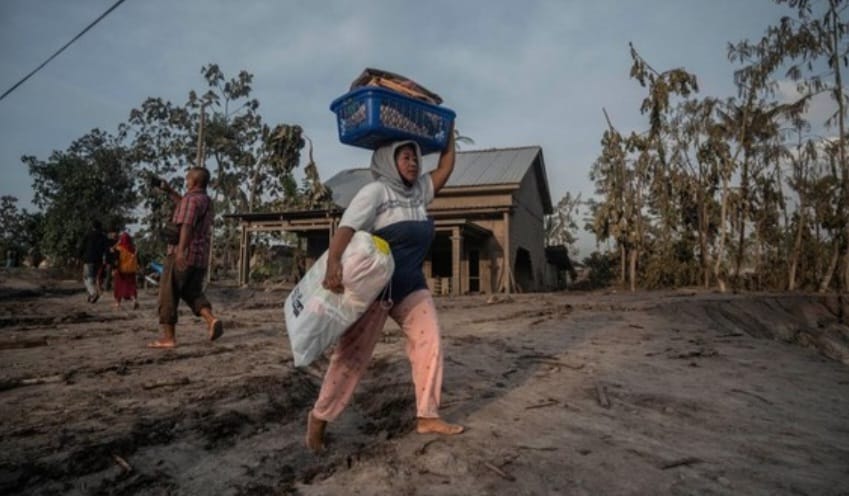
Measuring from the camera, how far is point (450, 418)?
2834mm

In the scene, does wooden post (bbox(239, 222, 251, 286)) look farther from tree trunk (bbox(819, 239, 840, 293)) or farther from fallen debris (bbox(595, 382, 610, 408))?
tree trunk (bbox(819, 239, 840, 293))

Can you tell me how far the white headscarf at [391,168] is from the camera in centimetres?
258

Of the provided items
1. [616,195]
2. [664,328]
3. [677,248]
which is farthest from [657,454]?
[677,248]

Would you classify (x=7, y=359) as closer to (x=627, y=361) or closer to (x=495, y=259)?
(x=627, y=361)

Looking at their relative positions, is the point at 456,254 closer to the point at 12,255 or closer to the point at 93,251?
the point at 93,251

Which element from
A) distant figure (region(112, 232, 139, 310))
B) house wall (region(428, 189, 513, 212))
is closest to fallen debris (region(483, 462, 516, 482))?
distant figure (region(112, 232, 139, 310))

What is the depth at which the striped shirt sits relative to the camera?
479 centimetres

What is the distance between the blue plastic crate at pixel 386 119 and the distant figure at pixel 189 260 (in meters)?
2.59

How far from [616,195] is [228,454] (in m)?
21.5

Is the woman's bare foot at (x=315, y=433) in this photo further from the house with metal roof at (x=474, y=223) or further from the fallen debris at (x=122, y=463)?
the house with metal roof at (x=474, y=223)

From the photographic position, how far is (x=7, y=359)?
4.36 m

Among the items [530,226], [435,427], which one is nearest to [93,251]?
[435,427]

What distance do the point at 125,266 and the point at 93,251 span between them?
2000mm

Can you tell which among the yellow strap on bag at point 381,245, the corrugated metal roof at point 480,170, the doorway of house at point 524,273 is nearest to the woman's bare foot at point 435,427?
the yellow strap on bag at point 381,245
